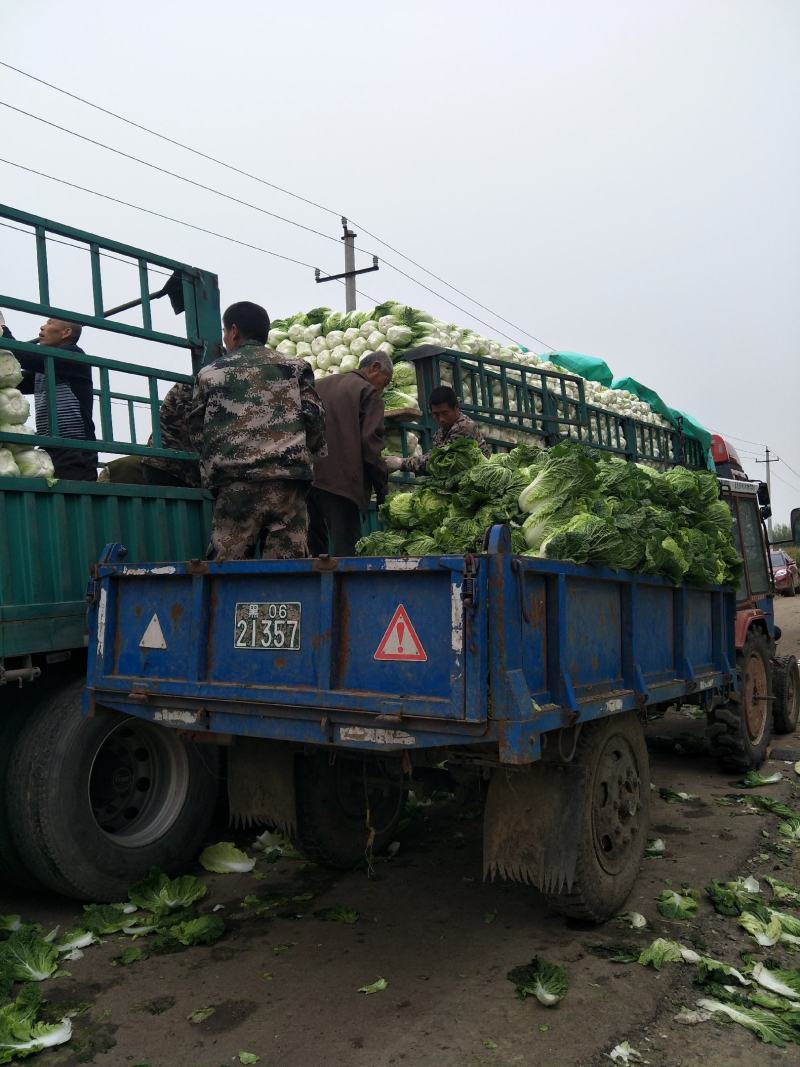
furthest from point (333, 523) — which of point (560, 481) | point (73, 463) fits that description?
point (560, 481)

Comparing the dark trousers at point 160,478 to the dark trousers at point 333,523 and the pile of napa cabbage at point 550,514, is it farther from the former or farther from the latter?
the pile of napa cabbage at point 550,514

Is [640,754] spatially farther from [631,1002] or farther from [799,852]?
[799,852]

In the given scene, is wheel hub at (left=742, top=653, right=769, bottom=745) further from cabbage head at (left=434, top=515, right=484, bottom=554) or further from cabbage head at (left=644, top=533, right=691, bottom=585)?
cabbage head at (left=434, top=515, right=484, bottom=554)

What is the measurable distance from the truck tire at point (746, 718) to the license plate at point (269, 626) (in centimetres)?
420

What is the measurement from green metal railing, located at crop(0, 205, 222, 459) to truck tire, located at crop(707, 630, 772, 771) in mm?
4418

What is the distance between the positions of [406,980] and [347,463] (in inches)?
123

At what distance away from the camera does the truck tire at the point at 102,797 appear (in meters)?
4.25

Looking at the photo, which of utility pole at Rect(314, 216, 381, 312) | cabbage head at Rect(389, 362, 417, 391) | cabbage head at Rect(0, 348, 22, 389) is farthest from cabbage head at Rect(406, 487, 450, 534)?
utility pole at Rect(314, 216, 381, 312)

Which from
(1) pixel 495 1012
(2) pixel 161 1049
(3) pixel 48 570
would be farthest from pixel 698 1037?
(3) pixel 48 570

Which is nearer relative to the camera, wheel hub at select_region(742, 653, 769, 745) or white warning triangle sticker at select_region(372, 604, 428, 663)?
white warning triangle sticker at select_region(372, 604, 428, 663)

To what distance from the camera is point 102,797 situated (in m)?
4.70

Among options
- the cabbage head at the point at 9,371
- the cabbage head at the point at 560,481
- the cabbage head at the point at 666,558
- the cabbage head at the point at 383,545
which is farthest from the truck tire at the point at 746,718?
the cabbage head at the point at 9,371

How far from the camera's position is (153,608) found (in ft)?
13.4

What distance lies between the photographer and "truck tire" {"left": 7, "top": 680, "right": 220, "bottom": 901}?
4250 millimetres
